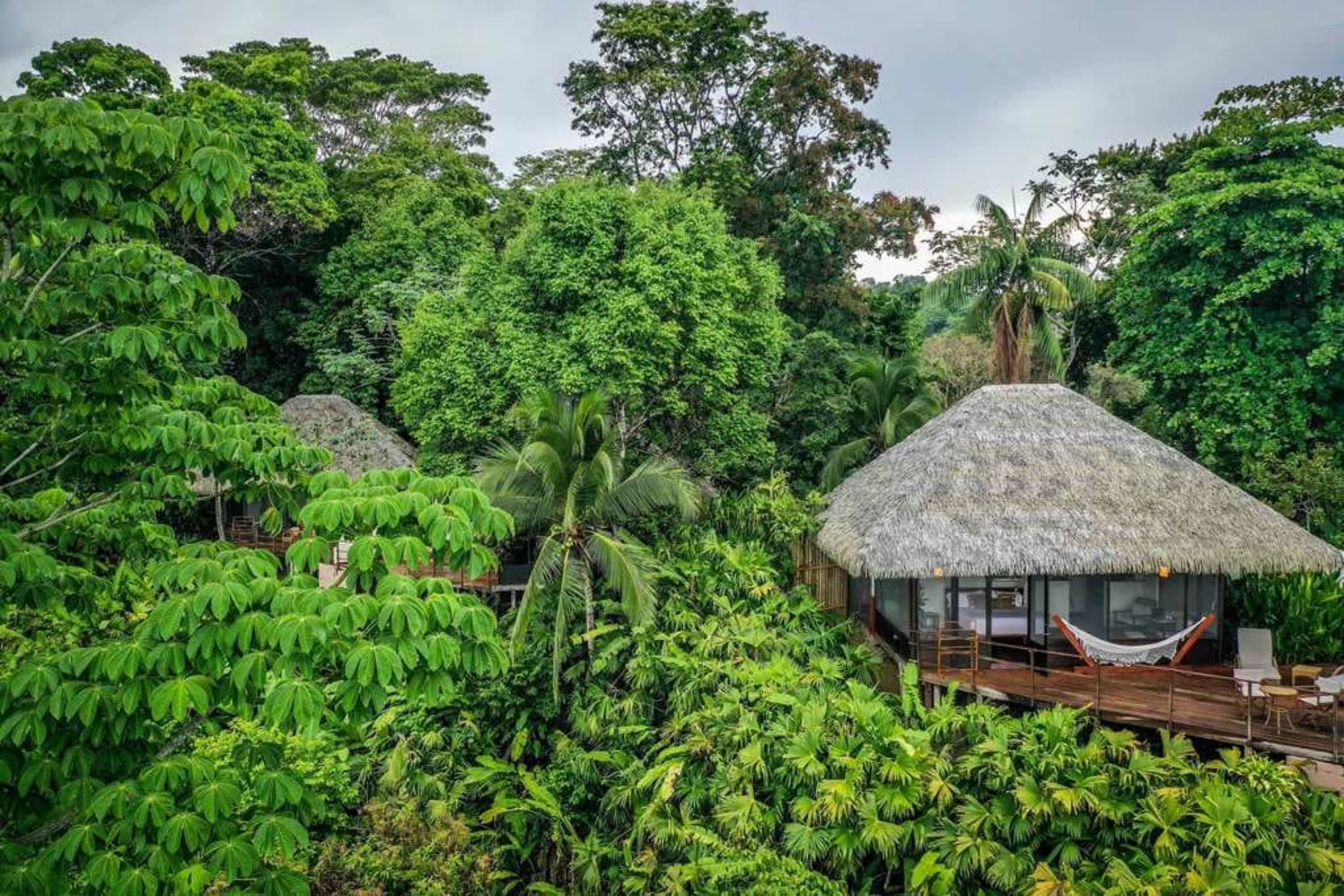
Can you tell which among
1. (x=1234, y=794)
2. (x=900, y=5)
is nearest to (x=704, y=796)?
(x=1234, y=794)

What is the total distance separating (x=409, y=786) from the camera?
35.5 ft

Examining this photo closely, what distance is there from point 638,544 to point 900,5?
36.9ft

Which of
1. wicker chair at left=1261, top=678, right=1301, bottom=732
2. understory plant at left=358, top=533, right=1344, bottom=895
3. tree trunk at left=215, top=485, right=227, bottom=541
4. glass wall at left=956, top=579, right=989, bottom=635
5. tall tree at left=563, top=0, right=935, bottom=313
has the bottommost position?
understory plant at left=358, top=533, right=1344, bottom=895

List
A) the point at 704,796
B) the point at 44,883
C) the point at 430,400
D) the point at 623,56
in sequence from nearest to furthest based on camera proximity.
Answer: the point at 44,883 < the point at 704,796 < the point at 430,400 < the point at 623,56

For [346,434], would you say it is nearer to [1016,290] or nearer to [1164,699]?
[1016,290]

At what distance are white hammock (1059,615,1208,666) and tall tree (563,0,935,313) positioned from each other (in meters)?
10.5

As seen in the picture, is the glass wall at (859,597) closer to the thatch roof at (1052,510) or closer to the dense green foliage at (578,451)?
the dense green foliage at (578,451)

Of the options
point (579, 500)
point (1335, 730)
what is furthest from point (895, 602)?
point (1335, 730)

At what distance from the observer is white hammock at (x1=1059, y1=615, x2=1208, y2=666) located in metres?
10.4

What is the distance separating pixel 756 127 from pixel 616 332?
9.16 meters

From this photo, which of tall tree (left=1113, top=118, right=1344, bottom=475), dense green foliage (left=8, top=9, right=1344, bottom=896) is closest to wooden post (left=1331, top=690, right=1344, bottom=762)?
dense green foliage (left=8, top=9, right=1344, bottom=896)

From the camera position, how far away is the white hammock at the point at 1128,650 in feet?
34.2

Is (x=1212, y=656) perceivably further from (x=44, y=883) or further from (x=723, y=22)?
(x=723, y=22)

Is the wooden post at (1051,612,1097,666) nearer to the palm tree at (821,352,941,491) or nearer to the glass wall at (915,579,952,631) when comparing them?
the glass wall at (915,579,952,631)
